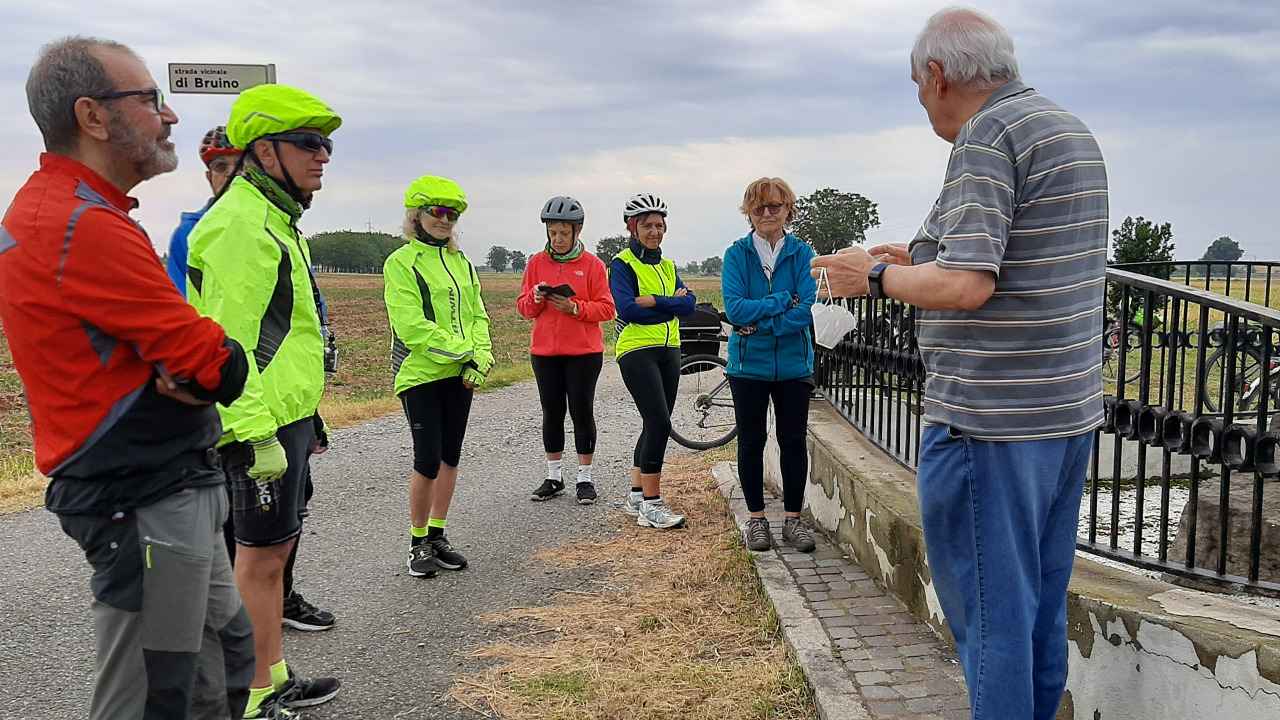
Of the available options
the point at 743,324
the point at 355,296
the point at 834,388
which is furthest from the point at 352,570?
the point at 355,296

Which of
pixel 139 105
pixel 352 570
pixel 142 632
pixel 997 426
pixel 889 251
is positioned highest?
pixel 139 105

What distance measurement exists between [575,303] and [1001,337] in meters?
4.20

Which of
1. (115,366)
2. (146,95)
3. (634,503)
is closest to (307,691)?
(115,366)

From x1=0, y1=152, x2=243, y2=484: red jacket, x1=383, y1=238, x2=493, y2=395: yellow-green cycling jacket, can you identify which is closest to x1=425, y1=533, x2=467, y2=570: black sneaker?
x1=383, y1=238, x2=493, y2=395: yellow-green cycling jacket

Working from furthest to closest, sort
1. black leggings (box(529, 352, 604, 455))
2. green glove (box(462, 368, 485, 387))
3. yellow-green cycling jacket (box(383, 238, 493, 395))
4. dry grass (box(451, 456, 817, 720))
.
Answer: black leggings (box(529, 352, 604, 455)) → green glove (box(462, 368, 485, 387)) → yellow-green cycling jacket (box(383, 238, 493, 395)) → dry grass (box(451, 456, 817, 720))

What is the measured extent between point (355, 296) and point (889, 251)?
52943mm

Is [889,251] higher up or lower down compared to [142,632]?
higher up

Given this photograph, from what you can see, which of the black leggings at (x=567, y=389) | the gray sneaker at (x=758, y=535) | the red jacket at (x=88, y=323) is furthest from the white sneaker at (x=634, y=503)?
the red jacket at (x=88, y=323)

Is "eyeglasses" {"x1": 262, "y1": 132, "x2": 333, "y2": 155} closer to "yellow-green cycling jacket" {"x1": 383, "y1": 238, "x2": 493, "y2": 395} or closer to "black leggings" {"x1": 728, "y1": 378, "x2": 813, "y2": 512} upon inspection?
"yellow-green cycling jacket" {"x1": 383, "y1": 238, "x2": 493, "y2": 395}

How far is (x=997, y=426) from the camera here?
7.63ft

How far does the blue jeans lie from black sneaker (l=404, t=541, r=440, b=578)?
10.7 ft

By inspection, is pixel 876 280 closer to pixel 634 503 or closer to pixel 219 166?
pixel 219 166

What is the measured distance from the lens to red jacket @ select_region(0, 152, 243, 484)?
84.1 inches

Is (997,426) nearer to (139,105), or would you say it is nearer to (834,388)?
(139,105)
